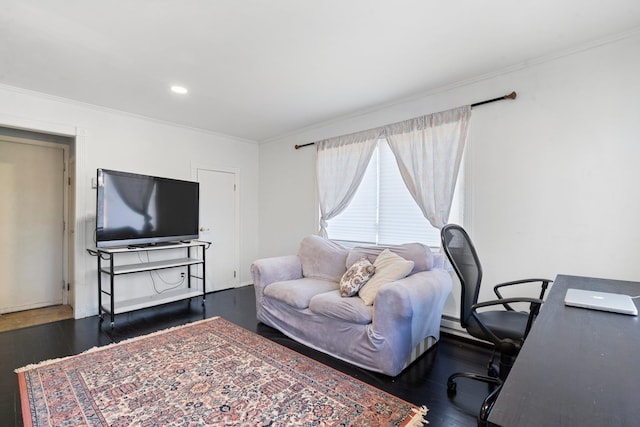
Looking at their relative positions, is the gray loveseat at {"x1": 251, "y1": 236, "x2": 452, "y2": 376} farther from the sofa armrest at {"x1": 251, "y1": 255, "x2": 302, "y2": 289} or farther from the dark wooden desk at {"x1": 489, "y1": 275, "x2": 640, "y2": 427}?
the dark wooden desk at {"x1": 489, "y1": 275, "x2": 640, "y2": 427}

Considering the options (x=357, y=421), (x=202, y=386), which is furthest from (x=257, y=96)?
(x=357, y=421)

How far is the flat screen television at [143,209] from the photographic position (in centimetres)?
335

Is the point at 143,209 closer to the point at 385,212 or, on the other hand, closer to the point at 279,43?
the point at 279,43

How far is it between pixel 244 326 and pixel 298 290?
0.86 meters

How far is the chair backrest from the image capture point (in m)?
2.02

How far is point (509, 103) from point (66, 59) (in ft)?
12.5

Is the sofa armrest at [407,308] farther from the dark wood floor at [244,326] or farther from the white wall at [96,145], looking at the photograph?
the white wall at [96,145]

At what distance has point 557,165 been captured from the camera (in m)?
2.44

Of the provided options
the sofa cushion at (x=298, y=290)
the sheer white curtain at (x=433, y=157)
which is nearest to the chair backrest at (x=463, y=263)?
the sheer white curtain at (x=433, y=157)

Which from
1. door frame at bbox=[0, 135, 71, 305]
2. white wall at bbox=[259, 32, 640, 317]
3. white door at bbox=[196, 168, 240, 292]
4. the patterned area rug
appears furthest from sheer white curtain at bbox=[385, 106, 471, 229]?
door frame at bbox=[0, 135, 71, 305]

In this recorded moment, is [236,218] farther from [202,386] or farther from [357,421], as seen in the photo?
[357,421]

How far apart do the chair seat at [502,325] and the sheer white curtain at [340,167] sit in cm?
213

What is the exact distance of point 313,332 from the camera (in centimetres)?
274

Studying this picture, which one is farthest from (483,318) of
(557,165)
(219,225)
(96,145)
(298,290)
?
(96,145)
